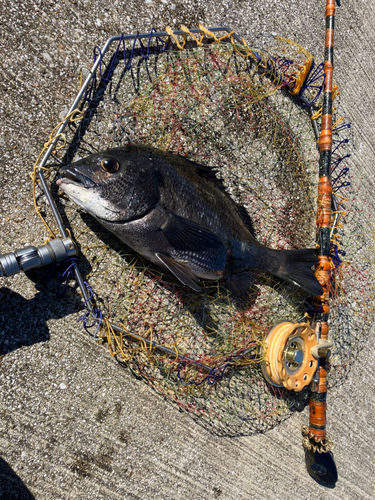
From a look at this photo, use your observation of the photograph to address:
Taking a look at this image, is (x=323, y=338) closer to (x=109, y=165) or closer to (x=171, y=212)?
(x=171, y=212)

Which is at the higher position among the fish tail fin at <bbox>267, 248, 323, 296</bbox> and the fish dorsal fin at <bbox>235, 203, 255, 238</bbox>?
the fish dorsal fin at <bbox>235, 203, 255, 238</bbox>

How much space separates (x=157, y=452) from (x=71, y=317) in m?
1.03

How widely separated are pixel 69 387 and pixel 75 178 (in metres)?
1.21

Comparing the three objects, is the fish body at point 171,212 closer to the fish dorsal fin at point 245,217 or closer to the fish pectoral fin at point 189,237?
the fish pectoral fin at point 189,237

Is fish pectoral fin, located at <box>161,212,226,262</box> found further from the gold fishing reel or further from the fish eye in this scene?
the gold fishing reel

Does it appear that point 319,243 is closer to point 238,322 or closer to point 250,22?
point 238,322

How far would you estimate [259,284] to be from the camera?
9.26ft

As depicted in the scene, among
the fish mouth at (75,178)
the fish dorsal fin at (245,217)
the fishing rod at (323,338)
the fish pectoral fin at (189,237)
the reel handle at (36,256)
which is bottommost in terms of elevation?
the fishing rod at (323,338)

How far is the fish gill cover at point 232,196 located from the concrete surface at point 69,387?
127mm

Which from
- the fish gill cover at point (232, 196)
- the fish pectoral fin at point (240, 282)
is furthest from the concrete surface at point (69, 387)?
the fish pectoral fin at point (240, 282)

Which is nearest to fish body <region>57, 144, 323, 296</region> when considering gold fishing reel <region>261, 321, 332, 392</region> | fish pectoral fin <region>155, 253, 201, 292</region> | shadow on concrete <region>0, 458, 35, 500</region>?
fish pectoral fin <region>155, 253, 201, 292</region>

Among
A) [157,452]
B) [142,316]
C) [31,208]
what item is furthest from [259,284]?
[31,208]

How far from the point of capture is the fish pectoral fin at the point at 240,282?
2.56 metres

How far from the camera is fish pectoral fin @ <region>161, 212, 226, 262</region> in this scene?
7.06ft
